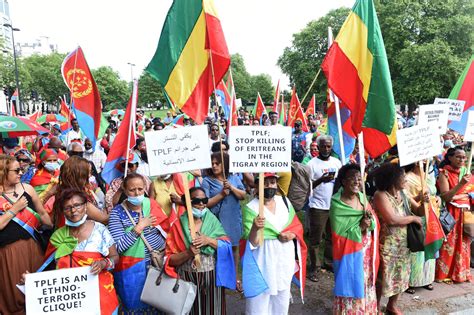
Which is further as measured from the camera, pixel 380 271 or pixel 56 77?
pixel 56 77

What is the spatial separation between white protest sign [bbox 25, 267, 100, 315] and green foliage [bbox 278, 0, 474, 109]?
1165 inches

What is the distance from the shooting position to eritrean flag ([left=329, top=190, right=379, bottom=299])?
12.2 feet

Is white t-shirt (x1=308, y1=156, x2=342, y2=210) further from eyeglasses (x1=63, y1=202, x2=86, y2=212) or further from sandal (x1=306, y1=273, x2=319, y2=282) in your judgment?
eyeglasses (x1=63, y1=202, x2=86, y2=212)

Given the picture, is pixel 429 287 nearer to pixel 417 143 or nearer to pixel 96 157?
pixel 417 143

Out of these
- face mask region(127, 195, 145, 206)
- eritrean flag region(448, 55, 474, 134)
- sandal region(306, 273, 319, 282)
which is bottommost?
sandal region(306, 273, 319, 282)

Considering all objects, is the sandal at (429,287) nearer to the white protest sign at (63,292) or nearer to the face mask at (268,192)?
the face mask at (268,192)

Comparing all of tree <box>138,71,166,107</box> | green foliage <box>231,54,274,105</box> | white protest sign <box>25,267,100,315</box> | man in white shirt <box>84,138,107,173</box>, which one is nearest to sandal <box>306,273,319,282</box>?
white protest sign <box>25,267,100,315</box>

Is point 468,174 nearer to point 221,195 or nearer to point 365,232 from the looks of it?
point 365,232

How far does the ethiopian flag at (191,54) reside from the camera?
13.4ft

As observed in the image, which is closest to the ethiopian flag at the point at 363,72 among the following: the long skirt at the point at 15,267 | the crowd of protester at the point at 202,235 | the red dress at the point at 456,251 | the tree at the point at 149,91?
the crowd of protester at the point at 202,235

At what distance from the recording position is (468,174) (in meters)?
4.69

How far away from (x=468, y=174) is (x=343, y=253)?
215cm

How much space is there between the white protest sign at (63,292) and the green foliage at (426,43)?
29593 mm

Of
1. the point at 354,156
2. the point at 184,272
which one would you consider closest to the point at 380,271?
the point at 184,272
